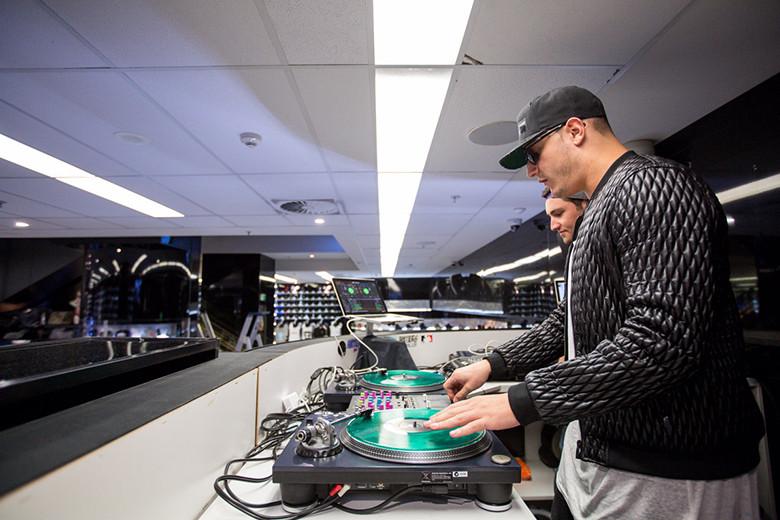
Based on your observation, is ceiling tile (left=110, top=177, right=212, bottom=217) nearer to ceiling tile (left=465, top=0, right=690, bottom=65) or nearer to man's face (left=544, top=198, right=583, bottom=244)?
ceiling tile (left=465, top=0, right=690, bottom=65)

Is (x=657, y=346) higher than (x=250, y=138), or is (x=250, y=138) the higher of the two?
(x=250, y=138)

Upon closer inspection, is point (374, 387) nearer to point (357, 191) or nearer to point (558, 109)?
point (558, 109)

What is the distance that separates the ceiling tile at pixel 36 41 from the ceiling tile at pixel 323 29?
3.18 feet

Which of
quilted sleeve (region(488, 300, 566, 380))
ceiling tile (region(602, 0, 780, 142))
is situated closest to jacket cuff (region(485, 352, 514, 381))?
quilted sleeve (region(488, 300, 566, 380))

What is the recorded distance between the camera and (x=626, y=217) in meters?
0.67

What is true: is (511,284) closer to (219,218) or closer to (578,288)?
(219,218)

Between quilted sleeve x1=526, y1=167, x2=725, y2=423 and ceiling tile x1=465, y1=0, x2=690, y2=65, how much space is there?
1.14 m

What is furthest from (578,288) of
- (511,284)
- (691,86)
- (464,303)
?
(464,303)

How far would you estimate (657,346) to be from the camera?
59 centimetres

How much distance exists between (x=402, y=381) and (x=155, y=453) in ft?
3.11

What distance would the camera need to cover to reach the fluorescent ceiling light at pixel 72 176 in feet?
9.29

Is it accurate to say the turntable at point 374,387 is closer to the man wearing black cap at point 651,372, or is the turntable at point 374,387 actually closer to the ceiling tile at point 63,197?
the man wearing black cap at point 651,372

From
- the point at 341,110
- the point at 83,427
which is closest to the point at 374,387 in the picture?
the point at 83,427

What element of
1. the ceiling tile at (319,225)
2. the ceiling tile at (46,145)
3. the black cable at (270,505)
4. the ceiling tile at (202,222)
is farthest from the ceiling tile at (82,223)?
the black cable at (270,505)
